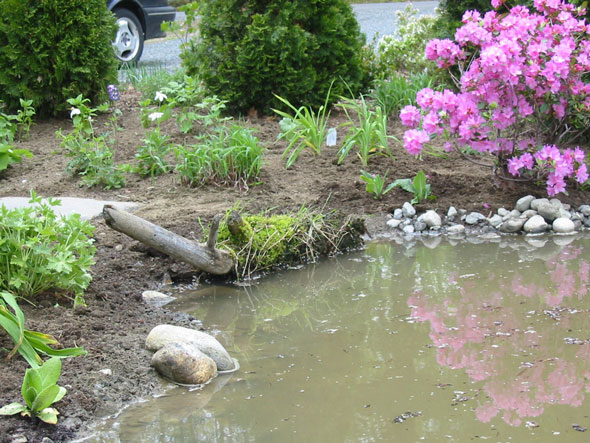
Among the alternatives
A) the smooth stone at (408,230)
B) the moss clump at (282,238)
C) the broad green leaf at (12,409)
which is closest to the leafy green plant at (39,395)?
the broad green leaf at (12,409)

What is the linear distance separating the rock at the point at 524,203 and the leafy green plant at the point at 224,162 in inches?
82.7

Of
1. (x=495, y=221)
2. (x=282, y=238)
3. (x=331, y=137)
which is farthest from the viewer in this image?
(x=331, y=137)

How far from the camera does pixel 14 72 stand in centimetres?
820

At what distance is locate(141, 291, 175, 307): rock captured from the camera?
4703 mm

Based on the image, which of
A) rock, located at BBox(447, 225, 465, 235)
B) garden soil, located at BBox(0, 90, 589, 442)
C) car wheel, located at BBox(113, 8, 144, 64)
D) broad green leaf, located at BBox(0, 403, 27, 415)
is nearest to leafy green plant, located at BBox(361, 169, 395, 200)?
garden soil, located at BBox(0, 90, 589, 442)

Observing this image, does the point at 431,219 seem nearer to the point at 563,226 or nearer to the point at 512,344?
the point at 563,226

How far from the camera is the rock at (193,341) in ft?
12.5

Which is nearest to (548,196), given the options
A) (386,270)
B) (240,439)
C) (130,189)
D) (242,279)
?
(386,270)

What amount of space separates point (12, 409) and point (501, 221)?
4.02m

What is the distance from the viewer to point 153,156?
21.8 ft

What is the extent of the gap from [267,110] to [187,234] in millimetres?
3085

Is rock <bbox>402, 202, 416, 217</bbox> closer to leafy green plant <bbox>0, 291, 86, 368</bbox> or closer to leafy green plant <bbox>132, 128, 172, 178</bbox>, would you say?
leafy green plant <bbox>132, 128, 172, 178</bbox>

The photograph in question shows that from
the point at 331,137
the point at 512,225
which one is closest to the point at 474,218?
the point at 512,225

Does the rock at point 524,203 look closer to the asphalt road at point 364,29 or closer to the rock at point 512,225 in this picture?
the rock at point 512,225
